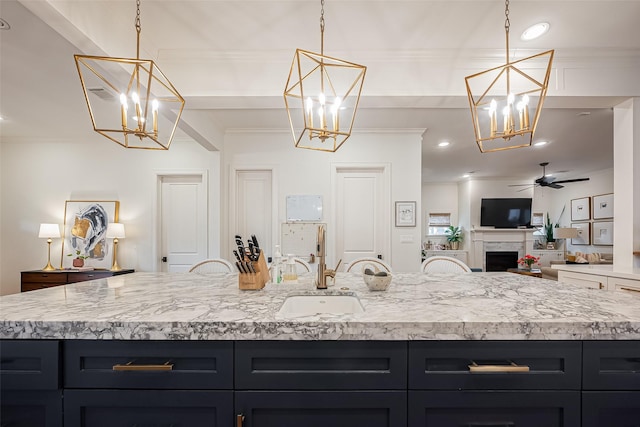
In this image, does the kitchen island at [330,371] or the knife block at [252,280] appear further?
the knife block at [252,280]

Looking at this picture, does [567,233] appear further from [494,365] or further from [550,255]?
[494,365]

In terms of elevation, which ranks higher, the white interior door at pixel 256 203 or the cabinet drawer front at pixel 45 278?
the white interior door at pixel 256 203

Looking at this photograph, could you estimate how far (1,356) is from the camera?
996 millimetres

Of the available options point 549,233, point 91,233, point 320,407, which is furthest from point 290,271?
point 549,233

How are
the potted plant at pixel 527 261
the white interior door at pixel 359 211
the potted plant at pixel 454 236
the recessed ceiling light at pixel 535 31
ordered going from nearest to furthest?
the recessed ceiling light at pixel 535 31
the white interior door at pixel 359 211
the potted plant at pixel 527 261
the potted plant at pixel 454 236

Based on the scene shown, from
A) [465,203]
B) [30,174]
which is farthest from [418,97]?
[465,203]

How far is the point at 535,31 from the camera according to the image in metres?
2.01

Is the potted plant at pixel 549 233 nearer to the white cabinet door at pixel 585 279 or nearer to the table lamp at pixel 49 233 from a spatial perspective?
the white cabinet door at pixel 585 279

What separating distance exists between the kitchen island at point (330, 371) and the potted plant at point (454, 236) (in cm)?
745

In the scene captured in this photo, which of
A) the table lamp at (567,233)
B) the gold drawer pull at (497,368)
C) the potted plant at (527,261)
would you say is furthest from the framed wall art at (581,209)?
the gold drawer pull at (497,368)

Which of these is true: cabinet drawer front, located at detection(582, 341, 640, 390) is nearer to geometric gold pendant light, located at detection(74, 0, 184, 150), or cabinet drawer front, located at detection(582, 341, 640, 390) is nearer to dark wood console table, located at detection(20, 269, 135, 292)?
geometric gold pendant light, located at detection(74, 0, 184, 150)

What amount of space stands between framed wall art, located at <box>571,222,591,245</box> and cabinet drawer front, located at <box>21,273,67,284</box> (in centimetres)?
1042

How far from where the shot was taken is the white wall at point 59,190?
4242mm

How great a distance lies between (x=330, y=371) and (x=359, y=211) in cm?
321
